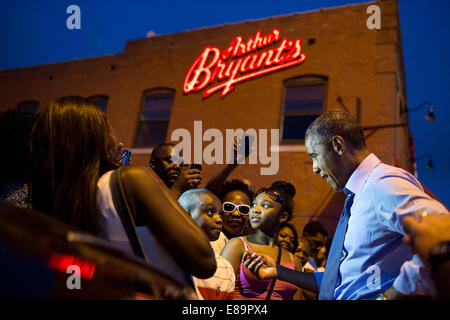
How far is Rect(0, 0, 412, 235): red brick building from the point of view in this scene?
31.0 feet

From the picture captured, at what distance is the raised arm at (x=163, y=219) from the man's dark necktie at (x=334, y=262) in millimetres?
1119

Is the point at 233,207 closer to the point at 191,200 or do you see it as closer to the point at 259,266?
the point at 191,200

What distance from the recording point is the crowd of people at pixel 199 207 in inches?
48.4

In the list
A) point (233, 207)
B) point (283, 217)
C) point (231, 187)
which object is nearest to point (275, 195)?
point (283, 217)

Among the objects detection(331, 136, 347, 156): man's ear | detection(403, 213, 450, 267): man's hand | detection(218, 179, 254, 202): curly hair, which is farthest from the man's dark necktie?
detection(218, 179, 254, 202): curly hair

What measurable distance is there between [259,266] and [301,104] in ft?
29.2

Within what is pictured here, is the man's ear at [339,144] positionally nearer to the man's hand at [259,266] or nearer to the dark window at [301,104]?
the man's hand at [259,266]

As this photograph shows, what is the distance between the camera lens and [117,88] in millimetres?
12641

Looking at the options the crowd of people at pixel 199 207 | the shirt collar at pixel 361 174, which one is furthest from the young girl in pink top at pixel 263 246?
the shirt collar at pixel 361 174

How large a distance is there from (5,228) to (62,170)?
1.09 feet

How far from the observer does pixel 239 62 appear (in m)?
11.2

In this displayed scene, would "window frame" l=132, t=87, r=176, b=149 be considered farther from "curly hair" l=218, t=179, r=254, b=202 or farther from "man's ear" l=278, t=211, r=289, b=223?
"man's ear" l=278, t=211, r=289, b=223

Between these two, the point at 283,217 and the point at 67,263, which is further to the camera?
the point at 283,217

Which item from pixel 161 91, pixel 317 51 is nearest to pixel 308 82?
pixel 317 51
